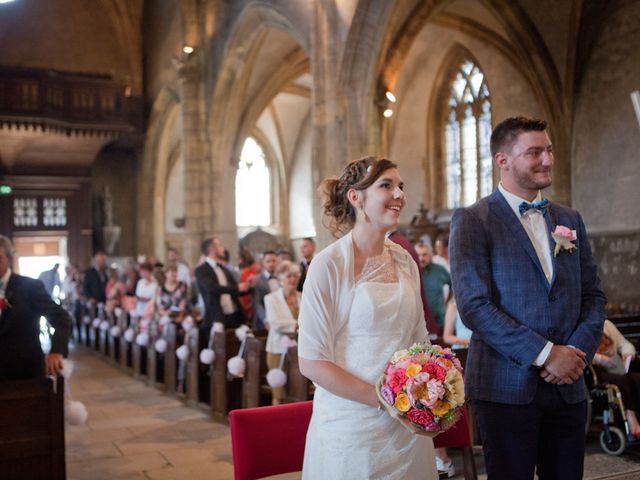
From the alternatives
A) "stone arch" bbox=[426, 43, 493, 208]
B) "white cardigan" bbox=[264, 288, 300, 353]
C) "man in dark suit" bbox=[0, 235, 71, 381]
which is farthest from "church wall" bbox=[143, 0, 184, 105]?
"man in dark suit" bbox=[0, 235, 71, 381]

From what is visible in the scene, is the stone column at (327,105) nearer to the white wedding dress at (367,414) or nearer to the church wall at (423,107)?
the church wall at (423,107)

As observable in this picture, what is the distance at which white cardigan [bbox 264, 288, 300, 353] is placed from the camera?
289 inches

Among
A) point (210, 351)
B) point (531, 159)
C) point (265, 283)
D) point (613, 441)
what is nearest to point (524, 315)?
point (531, 159)

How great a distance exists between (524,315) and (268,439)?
3.57 ft

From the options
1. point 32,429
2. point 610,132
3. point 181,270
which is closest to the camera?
point 32,429

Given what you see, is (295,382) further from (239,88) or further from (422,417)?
(239,88)

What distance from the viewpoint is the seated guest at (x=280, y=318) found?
7.33 meters

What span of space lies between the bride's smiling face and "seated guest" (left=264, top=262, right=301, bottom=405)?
4.62m

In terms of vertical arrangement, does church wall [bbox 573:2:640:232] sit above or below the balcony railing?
below

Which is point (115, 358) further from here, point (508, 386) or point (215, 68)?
point (508, 386)

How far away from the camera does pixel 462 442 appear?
10.1ft

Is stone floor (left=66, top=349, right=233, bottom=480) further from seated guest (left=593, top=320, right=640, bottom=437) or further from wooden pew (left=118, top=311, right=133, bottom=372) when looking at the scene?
seated guest (left=593, top=320, right=640, bottom=437)

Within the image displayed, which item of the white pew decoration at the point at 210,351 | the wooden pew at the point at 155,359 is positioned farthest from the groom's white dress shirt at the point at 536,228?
the wooden pew at the point at 155,359

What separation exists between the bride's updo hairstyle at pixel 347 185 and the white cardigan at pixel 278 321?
14.9 feet
